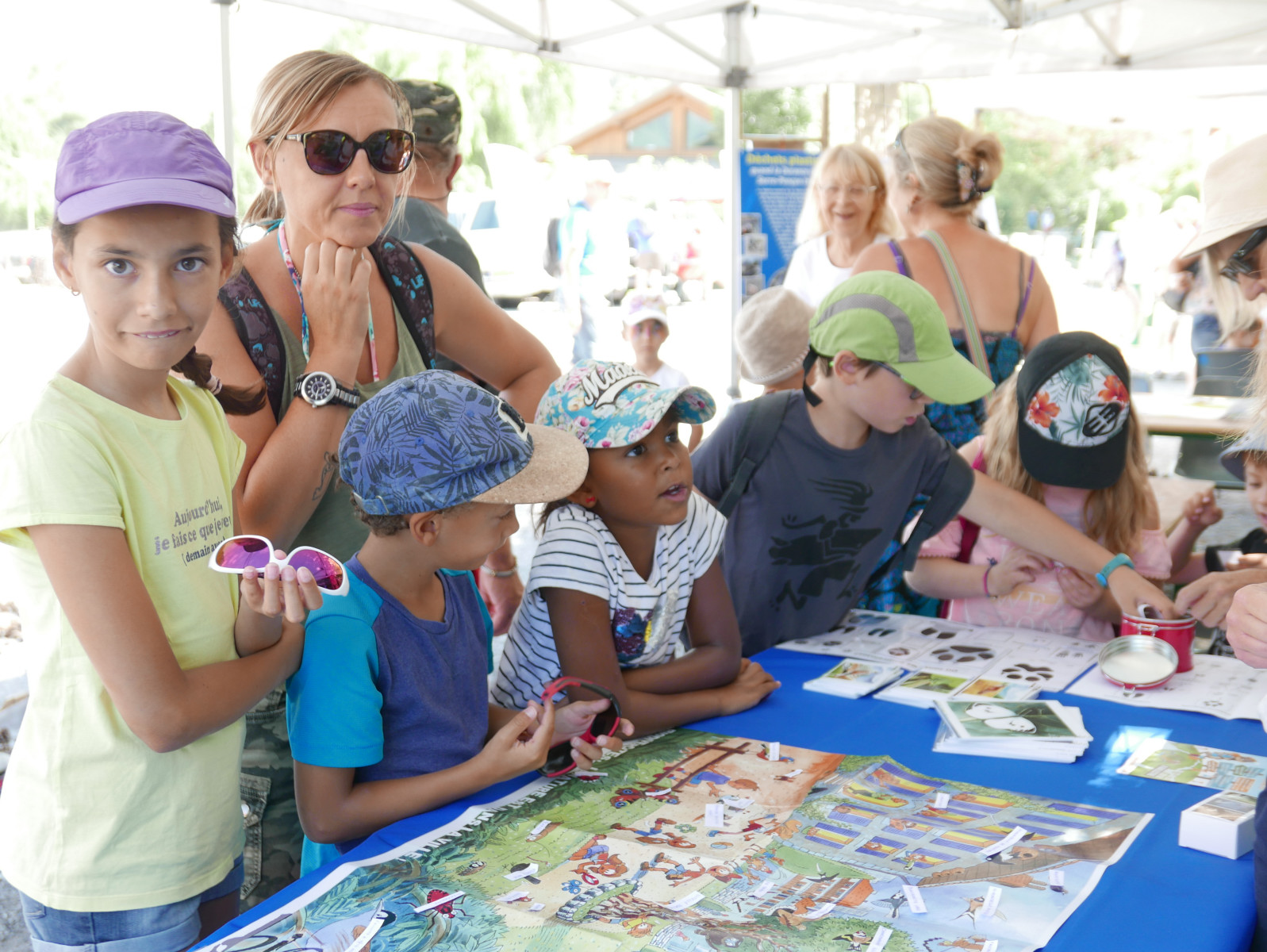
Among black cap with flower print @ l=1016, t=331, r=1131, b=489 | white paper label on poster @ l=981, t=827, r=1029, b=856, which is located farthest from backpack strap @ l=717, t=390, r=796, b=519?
white paper label on poster @ l=981, t=827, r=1029, b=856

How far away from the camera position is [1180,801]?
1613mm

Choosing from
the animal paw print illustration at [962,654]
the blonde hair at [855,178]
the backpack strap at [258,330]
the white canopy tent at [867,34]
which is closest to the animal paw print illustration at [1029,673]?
the animal paw print illustration at [962,654]

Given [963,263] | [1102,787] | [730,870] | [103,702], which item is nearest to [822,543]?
[1102,787]

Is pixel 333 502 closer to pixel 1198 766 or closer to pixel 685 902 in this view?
pixel 685 902

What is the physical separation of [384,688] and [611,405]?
2.18 ft

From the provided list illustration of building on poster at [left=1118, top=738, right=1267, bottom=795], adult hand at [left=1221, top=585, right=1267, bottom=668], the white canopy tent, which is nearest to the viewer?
adult hand at [left=1221, top=585, right=1267, bottom=668]

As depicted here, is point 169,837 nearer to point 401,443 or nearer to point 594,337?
point 401,443

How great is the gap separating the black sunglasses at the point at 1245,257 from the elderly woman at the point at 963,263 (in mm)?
1817

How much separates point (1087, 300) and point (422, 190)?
15.5m

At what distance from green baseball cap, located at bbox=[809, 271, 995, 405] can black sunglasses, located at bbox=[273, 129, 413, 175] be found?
1.07 metres

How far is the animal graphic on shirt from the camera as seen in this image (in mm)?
2494

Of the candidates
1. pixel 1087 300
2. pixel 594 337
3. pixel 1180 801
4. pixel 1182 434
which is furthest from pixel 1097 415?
pixel 1087 300

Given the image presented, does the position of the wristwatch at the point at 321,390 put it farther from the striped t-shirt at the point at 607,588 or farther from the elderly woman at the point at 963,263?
the elderly woman at the point at 963,263

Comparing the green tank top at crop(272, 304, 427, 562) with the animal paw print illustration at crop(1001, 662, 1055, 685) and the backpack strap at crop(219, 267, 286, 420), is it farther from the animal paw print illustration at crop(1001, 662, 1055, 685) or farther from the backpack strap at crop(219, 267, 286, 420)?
the animal paw print illustration at crop(1001, 662, 1055, 685)
